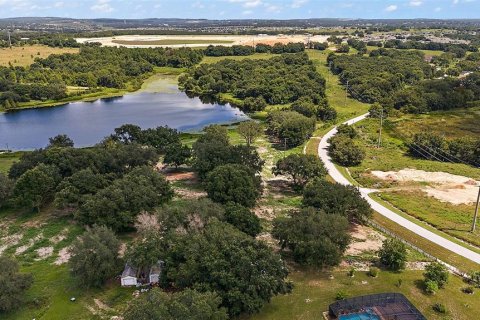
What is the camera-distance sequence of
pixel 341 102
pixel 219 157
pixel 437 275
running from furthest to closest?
1. pixel 341 102
2. pixel 219 157
3. pixel 437 275

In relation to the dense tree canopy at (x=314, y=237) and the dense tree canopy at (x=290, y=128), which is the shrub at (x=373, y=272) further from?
the dense tree canopy at (x=290, y=128)

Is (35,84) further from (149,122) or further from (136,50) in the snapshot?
(136,50)

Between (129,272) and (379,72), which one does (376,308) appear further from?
(379,72)

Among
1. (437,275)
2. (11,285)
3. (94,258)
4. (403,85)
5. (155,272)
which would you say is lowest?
(437,275)

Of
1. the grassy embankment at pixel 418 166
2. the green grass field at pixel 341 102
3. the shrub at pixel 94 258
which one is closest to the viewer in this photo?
the shrub at pixel 94 258

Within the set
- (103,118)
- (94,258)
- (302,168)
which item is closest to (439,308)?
(302,168)

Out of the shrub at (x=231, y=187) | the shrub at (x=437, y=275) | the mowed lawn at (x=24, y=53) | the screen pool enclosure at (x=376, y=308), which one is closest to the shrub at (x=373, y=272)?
the shrub at (x=437, y=275)
